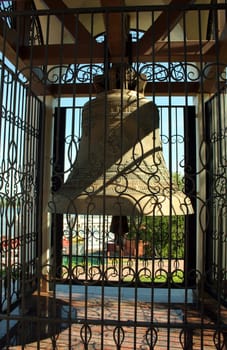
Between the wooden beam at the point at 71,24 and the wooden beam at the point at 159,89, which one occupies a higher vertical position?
the wooden beam at the point at 71,24

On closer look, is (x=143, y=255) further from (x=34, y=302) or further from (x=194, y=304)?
(x=34, y=302)

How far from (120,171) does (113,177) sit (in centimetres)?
5

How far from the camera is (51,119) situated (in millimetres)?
3979

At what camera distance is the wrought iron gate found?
1.58 metres

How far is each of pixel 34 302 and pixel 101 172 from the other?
2150 millimetres

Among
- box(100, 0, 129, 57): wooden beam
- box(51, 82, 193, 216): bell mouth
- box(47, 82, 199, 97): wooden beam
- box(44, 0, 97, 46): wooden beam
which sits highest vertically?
box(44, 0, 97, 46): wooden beam

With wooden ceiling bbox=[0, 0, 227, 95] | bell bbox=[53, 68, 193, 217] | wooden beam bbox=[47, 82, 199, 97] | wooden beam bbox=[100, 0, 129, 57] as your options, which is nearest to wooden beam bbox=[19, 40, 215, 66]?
wooden ceiling bbox=[0, 0, 227, 95]

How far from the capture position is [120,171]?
65.5 inches

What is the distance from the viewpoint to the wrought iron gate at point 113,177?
5.20 feet

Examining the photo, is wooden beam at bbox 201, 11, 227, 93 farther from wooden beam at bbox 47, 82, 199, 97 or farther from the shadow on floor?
the shadow on floor

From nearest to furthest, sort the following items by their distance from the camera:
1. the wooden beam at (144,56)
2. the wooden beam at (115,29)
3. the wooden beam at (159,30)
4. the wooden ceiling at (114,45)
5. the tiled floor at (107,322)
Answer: the wooden beam at (115,29) → the tiled floor at (107,322) → the wooden ceiling at (114,45) → the wooden beam at (159,30) → the wooden beam at (144,56)

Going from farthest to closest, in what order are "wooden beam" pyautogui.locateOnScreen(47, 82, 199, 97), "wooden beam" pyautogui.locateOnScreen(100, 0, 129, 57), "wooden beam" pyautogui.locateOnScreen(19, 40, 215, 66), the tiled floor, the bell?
1. "wooden beam" pyautogui.locateOnScreen(47, 82, 199, 97)
2. "wooden beam" pyautogui.locateOnScreen(19, 40, 215, 66)
3. the tiled floor
4. "wooden beam" pyautogui.locateOnScreen(100, 0, 129, 57)
5. the bell

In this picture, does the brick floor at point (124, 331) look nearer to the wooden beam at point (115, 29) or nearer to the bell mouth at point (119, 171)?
the bell mouth at point (119, 171)

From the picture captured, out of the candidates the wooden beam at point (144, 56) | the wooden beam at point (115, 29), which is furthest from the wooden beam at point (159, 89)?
the wooden beam at point (115, 29)
